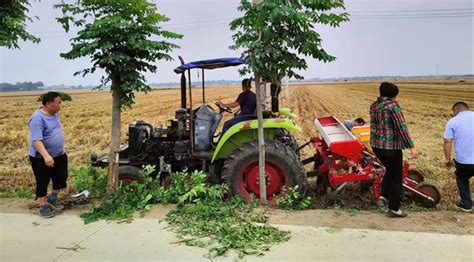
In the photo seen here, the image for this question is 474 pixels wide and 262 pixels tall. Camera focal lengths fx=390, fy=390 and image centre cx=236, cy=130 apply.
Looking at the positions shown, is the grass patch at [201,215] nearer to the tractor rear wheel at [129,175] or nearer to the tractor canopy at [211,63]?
the tractor rear wheel at [129,175]

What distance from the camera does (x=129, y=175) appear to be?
20.5ft

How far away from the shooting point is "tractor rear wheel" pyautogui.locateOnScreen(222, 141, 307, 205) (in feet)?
18.4

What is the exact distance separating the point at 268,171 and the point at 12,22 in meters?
4.14

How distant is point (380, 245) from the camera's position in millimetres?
Result: 3994

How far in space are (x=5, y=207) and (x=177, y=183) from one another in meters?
2.49

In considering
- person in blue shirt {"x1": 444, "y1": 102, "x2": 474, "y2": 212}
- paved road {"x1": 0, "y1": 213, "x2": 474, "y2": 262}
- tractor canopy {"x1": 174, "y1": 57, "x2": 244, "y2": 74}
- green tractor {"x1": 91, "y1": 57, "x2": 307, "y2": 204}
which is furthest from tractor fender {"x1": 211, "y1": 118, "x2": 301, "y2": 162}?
person in blue shirt {"x1": 444, "y1": 102, "x2": 474, "y2": 212}

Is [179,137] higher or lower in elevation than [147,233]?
higher

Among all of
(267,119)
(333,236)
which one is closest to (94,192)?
(267,119)

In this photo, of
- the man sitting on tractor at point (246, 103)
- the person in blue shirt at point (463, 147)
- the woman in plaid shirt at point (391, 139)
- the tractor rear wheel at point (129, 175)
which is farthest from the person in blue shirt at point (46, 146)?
the person in blue shirt at point (463, 147)

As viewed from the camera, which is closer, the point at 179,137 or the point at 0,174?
the point at 179,137

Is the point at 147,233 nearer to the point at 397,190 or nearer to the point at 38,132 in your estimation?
the point at 38,132

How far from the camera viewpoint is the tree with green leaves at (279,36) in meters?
4.88

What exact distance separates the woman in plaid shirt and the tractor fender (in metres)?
1.28

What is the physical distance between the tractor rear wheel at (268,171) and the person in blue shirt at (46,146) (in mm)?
2306
